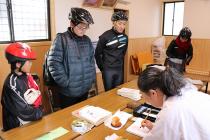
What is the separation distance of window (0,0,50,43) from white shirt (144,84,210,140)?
7.96ft

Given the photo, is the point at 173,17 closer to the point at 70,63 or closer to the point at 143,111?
the point at 70,63

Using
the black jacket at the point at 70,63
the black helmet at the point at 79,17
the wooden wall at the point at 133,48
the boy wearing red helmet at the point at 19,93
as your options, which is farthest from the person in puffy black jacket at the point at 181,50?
the boy wearing red helmet at the point at 19,93

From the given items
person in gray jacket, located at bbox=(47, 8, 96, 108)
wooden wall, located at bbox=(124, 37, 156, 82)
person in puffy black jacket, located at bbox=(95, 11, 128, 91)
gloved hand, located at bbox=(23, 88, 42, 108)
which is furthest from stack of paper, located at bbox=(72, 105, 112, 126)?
wooden wall, located at bbox=(124, 37, 156, 82)

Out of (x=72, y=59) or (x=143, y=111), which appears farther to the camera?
(x=72, y=59)

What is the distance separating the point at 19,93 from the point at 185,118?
1.03 metres

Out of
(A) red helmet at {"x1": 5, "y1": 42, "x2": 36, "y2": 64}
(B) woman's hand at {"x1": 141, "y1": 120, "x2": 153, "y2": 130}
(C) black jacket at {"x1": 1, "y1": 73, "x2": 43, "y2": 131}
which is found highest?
(A) red helmet at {"x1": 5, "y1": 42, "x2": 36, "y2": 64}

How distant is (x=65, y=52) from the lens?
1.92 m

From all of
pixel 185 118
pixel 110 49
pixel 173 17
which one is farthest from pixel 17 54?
pixel 173 17

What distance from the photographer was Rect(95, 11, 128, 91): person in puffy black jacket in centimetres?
264

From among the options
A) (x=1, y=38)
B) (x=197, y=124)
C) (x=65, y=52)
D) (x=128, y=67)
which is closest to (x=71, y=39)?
(x=65, y=52)

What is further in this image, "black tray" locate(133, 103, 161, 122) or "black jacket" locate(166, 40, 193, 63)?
"black jacket" locate(166, 40, 193, 63)

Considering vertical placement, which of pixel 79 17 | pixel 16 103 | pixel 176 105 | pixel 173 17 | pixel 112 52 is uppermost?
pixel 173 17

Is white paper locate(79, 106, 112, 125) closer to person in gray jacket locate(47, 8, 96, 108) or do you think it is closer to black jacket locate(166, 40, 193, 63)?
person in gray jacket locate(47, 8, 96, 108)

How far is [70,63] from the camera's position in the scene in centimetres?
194
